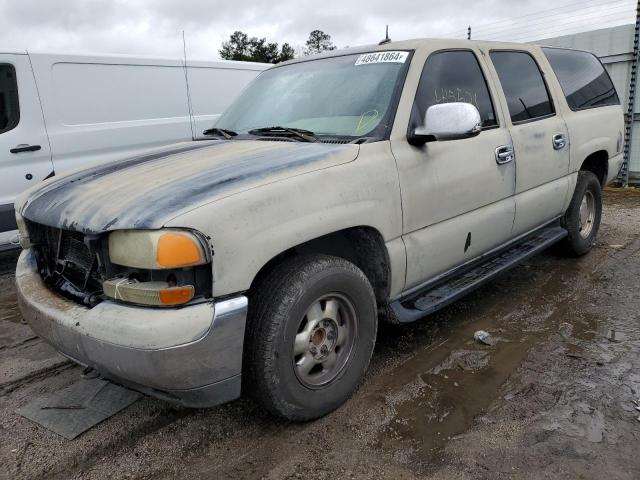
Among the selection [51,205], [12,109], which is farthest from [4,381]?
[12,109]

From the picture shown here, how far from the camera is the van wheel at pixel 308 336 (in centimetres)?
235

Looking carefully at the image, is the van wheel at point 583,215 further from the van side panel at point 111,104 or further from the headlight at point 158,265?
the van side panel at point 111,104

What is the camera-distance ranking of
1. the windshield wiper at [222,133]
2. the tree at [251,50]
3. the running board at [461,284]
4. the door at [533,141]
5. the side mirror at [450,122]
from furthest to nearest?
the tree at [251,50] < the door at [533,141] < the windshield wiper at [222,133] < the running board at [461,284] < the side mirror at [450,122]

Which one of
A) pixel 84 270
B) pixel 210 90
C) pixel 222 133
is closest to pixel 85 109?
pixel 210 90

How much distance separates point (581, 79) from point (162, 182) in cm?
402

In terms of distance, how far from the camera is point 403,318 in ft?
9.91

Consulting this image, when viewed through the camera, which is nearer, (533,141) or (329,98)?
(329,98)

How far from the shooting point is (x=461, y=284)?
3492mm

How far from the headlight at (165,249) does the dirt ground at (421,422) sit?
0.95 metres

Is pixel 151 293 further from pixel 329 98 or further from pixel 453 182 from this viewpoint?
pixel 453 182

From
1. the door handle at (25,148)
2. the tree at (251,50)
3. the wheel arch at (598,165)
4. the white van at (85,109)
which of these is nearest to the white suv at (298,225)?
the wheel arch at (598,165)

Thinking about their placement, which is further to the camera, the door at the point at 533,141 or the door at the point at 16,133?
the door at the point at 16,133

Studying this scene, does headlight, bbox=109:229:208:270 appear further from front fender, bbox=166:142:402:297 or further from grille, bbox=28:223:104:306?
grille, bbox=28:223:104:306

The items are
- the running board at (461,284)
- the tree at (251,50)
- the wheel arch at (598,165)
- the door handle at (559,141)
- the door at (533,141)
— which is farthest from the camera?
the tree at (251,50)
